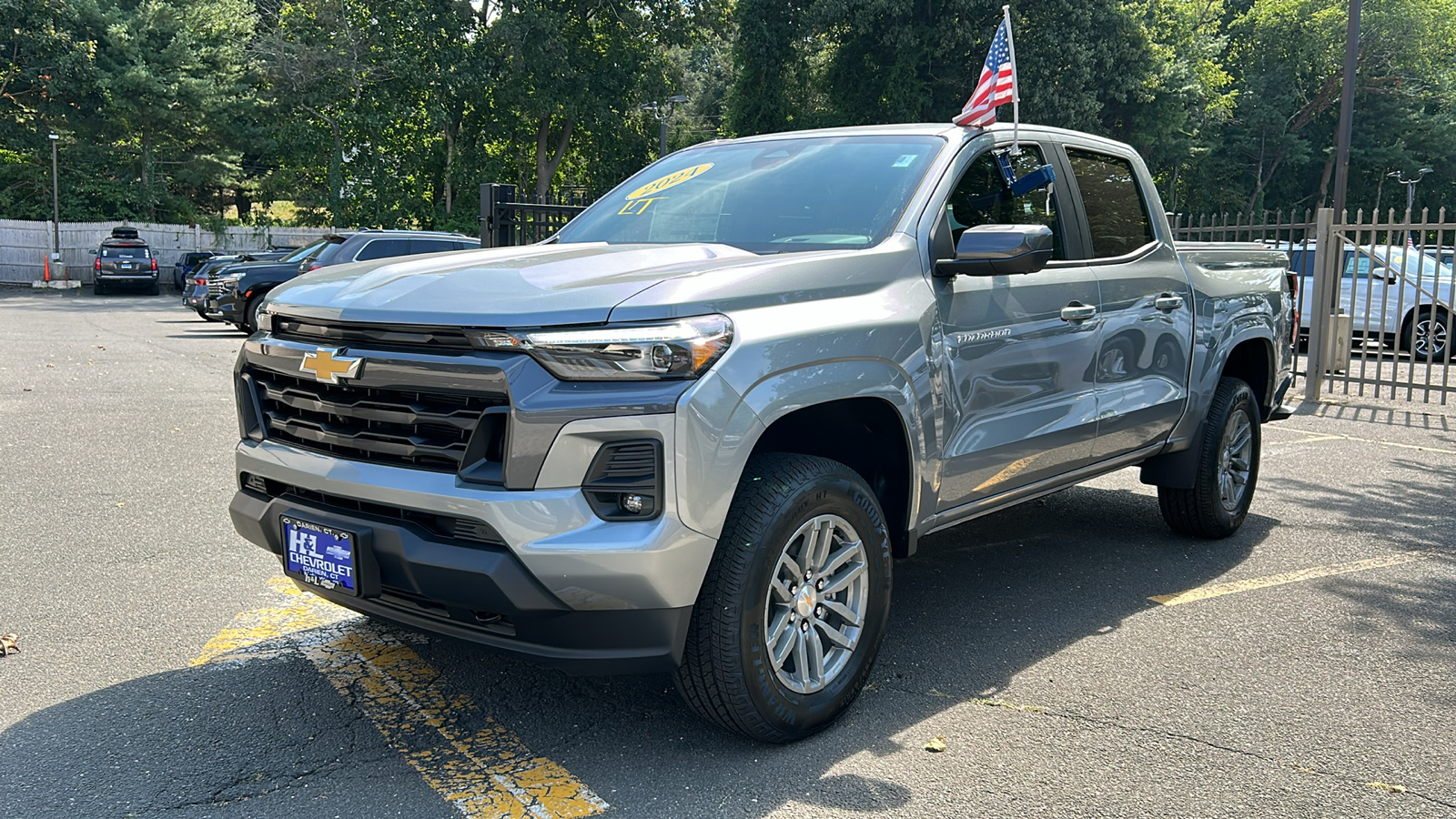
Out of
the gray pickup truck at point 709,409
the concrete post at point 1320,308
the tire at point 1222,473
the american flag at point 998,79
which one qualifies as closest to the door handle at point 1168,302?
the gray pickup truck at point 709,409

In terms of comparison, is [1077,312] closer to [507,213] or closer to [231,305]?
[507,213]

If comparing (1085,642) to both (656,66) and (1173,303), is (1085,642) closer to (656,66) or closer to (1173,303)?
(1173,303)

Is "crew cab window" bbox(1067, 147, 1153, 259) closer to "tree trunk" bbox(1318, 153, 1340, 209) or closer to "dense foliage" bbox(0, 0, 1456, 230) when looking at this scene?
"dense foliage" bbox(0, 0, 1456, 230)

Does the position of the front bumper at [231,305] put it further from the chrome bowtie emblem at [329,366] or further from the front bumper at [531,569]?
the front bumper at [531,569]

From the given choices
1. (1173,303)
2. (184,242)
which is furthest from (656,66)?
(1173,303)

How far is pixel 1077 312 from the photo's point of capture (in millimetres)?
4656

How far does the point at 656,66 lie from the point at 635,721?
3705 centimetres

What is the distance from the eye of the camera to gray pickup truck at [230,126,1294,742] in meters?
3.01

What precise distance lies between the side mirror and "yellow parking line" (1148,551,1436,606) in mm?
1957

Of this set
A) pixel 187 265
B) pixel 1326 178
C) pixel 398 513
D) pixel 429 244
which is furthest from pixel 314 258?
pixel 1326 178

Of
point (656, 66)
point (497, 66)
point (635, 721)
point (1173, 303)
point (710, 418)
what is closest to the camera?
point (710, 418)

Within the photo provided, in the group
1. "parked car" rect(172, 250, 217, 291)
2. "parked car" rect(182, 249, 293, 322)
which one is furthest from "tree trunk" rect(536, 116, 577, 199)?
"parked car" rect(182, 249, 293, 322)

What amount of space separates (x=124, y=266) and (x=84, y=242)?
6.31 m

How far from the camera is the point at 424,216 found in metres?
39.8
